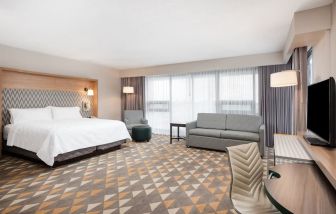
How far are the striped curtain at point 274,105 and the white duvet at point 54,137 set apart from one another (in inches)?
162

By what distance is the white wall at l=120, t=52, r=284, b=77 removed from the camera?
5.03m

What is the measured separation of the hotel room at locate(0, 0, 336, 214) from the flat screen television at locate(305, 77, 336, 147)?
16mm

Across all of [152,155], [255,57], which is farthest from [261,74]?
[152,155]

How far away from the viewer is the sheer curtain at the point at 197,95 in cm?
546

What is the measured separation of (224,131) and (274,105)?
1.57 m

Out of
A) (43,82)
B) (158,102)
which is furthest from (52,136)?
(158,102)

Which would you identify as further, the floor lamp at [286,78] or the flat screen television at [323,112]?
the floor lamp at [286,78]

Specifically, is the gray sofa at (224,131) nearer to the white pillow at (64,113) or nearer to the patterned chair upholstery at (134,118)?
the patterned chair upholstery at (134,118)

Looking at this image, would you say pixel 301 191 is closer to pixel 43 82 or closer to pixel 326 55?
pixel 326 55

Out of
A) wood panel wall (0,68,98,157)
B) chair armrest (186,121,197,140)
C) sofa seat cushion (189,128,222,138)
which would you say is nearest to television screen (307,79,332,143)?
sofa seat cushion (189,128,222,138)

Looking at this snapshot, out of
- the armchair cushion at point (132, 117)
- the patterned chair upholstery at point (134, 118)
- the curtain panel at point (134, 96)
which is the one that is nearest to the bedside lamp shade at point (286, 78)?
the patterned chair upholstery at point (134, 118)

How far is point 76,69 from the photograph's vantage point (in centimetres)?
589

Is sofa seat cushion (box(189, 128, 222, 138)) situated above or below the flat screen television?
below

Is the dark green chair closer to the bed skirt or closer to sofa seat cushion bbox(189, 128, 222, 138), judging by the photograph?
the bed skirt
